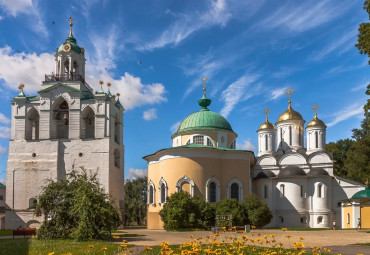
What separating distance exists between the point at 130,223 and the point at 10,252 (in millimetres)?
41483

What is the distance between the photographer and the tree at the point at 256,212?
3059cm

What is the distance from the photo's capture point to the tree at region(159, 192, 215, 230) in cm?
2912

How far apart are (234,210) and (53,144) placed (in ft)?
57.3

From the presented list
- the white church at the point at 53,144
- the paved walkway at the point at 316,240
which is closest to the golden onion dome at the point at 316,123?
the white church at the point at 53,144

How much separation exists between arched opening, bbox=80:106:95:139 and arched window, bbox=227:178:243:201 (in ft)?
45.7

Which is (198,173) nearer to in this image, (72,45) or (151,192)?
(151,192)

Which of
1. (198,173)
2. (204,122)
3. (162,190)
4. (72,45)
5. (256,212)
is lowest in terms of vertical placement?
(256,212)

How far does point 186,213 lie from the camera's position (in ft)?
96.5

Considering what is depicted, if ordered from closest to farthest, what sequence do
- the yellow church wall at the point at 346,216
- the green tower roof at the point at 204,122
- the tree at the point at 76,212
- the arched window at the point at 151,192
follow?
the tree at the point at 76,212 → the yellow church wall at the point at 346,216 → the arched window at the point at 151,192 → the green tower roof at the point at 204,122

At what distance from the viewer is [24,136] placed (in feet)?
124

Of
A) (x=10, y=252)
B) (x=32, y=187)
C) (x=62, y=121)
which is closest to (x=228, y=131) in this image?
(x=62, y=121)

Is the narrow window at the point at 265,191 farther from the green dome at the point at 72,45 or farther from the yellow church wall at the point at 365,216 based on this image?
the green dome at the point at 72,45

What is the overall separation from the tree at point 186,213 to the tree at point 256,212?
274 cm

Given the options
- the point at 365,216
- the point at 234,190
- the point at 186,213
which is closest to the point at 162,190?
the point at 186,213
